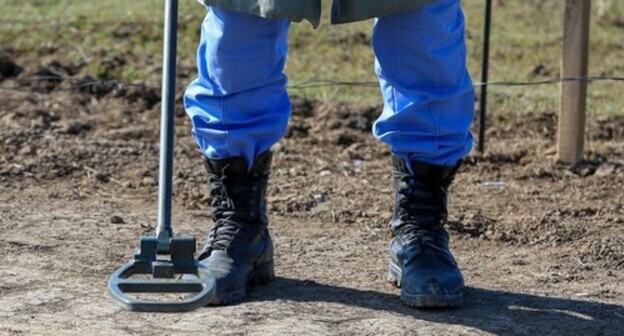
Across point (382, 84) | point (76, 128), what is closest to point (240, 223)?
point (382, 84)

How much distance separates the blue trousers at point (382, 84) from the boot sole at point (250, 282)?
0.30m

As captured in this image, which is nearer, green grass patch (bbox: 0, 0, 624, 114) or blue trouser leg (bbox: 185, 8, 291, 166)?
blue trouser leg (bbox: 185, 8, 291, 166)

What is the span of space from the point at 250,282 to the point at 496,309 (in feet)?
2.22

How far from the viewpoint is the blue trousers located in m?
3.75

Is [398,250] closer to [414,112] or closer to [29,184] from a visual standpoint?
[414,112]

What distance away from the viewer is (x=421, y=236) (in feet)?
12.9

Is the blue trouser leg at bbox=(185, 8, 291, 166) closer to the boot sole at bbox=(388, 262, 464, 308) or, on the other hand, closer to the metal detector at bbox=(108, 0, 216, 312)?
the metal detector at bbox=(108, 0, 216, 312)

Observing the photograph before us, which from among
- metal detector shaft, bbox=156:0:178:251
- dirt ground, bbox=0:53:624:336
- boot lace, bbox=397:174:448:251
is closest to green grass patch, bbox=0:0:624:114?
dirt ground, bbox=0:53:624:336

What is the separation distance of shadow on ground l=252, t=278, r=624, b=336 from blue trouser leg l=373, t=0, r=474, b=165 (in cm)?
40

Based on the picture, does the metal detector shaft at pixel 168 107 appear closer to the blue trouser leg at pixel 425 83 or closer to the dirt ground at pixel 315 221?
the dirt ground at pixel 315 221

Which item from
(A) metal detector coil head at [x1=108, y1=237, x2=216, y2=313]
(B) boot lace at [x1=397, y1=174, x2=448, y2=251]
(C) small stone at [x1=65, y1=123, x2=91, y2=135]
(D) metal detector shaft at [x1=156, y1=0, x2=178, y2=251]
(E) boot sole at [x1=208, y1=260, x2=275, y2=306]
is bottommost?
(E) boot sole at [x1=208, y1=260, x2=275, y2=306]

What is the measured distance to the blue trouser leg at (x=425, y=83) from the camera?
374 centimetres

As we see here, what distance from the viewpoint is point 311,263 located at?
428 cm

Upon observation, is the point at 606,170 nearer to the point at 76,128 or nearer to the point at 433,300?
the point at 433,300
